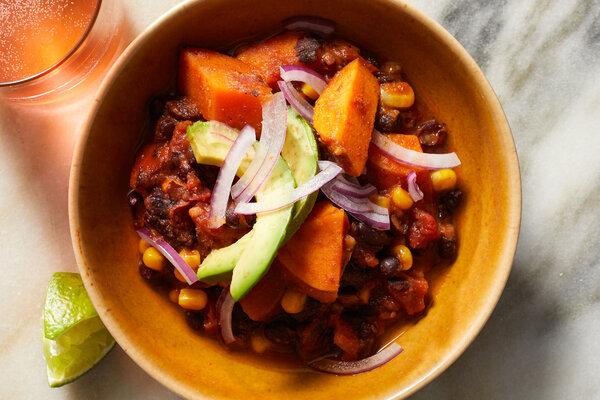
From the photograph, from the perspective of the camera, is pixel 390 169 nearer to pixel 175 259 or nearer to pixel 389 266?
pixel 389 266

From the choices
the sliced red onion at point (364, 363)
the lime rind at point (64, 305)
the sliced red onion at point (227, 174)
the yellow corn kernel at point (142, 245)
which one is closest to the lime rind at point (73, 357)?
the lime rind at point (64, 305)

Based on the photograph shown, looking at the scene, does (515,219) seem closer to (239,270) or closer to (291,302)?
(291,302)

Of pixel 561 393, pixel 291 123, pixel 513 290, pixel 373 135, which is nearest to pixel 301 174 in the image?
pixel 291 123

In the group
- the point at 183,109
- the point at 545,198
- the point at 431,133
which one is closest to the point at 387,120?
the point at 431,133

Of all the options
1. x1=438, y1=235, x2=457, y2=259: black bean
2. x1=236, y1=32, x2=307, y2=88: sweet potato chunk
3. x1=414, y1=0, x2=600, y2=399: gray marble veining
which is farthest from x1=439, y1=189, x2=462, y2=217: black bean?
x1=236, y1=32, x2=307, y2=88: sweet potato chunk

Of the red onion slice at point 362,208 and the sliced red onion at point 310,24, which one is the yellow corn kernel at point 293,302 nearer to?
the red onion slice at point 362,208

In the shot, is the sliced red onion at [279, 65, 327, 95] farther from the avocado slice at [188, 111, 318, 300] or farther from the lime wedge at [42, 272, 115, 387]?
the lime wedge at [42, 272, 115, 387]
